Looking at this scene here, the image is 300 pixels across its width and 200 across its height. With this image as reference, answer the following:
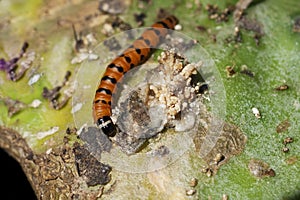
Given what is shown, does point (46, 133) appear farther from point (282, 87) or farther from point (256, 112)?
point (282, 87)

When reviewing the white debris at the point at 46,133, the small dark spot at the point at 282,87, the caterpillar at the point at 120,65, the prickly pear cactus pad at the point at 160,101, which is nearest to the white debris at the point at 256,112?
the prickly pear cactus pad at the point at 160,101

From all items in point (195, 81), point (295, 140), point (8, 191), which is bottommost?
point (8, 191)

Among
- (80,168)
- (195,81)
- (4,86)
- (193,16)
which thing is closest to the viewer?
(80,168)

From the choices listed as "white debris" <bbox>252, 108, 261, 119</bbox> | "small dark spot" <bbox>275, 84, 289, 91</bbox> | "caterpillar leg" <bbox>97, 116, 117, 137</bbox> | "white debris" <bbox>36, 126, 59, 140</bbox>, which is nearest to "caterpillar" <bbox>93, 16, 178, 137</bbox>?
"caterpillar leg" <bbox>97, 116, 117, 137</bbox>

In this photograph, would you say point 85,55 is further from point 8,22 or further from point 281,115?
point 281,115

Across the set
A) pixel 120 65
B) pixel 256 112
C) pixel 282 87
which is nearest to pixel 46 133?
pixel 120 65

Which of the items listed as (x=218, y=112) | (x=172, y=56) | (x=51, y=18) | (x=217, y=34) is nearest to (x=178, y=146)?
(x=218, y=112)

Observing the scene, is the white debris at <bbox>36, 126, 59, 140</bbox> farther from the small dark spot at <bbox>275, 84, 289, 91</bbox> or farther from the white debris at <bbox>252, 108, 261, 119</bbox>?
the small dark spot at <bbox>275, 84, 289, 91</bbox>
